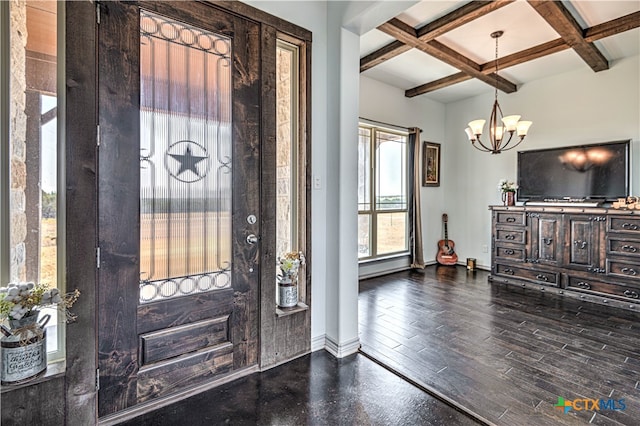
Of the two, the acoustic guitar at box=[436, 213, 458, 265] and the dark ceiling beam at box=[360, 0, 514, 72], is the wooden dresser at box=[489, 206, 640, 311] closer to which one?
the acoustic guitar at box=[436, 213, 458, 265]

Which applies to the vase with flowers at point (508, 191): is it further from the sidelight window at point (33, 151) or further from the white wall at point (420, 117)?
the sidelight window at point (33, 151)

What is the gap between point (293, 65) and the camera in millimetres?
2408

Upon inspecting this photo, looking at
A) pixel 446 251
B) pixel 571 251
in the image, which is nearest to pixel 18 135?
pixel 571 251

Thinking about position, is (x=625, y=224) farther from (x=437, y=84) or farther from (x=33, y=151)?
(x=33, y=151)

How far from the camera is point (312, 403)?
1.87 metres

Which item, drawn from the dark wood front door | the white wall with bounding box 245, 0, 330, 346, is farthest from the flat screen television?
the dark wood front door

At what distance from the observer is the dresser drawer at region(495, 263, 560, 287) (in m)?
4.06

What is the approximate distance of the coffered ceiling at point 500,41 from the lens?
290 centimetres

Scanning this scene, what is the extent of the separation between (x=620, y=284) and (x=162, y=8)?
492 cm

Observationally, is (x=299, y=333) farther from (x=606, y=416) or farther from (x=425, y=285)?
(x=425, y=285)

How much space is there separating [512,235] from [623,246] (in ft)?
3.75

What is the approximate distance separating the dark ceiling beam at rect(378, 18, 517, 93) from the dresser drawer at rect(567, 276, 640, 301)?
111 inches

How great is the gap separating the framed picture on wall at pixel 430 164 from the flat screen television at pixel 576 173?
1.33 meters

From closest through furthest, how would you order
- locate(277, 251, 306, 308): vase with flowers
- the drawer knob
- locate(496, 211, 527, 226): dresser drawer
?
locate(277, 251, 306, 308): vase with flowers → the drawer knob → locate(496, 211, 527, 226): dresser drawer
